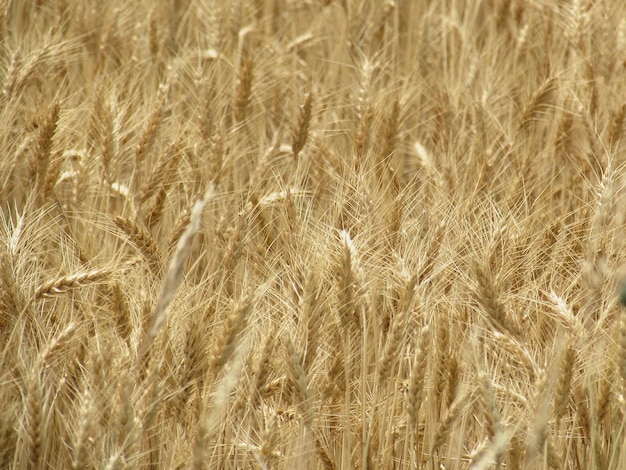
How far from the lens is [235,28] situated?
3.33m

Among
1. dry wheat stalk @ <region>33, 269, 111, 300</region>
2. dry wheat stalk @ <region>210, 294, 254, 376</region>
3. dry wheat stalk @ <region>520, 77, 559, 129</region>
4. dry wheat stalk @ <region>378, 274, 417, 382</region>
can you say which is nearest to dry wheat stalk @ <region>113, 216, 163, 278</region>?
dry wheat stalk @ <region>33, 269, 111, 300</region>

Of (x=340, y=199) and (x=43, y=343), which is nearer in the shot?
(x=43, y=343)

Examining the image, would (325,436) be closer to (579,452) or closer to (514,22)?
(579,452)

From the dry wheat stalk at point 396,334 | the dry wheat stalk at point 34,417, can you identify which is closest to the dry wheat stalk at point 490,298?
the dry wheat stalk at point 396,334

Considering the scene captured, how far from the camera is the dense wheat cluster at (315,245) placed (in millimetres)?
1662

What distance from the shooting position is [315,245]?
74.1 inches

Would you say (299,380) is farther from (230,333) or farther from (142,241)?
(142,241)

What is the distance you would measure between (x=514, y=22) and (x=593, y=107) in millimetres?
883

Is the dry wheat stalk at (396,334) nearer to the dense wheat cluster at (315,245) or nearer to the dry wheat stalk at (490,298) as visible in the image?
the dense wheat cluster at (315,245)

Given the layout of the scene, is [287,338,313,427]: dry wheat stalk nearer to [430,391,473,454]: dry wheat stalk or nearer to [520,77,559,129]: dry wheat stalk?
[430,391,473,454]: dry wheat stalk

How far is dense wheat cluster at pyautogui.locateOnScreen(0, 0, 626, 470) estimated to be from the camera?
1.66m

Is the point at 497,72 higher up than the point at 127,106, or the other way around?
the point at 127,106

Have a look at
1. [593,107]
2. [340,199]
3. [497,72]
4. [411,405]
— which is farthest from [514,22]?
[411,405]

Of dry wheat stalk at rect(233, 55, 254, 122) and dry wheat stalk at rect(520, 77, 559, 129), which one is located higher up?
dry wheat stalk at rect(233, 55, 254, 122)
